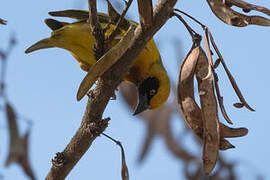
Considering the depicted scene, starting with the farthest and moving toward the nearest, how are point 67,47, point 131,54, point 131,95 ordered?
1. point 131,95
2. point 67,47
3. point 131,54

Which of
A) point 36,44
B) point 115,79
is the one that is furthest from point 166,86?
point 115,79

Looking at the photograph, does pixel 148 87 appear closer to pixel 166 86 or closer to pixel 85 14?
pixel 166 86

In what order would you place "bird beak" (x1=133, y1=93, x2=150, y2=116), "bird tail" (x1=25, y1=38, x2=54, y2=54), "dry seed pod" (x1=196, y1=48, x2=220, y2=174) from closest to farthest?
"dry seed pod" (x1=196, y1=48, x2=220, y2=174)
"bird tail" (x1=25, y1=38, x2=54, y2=54)
"bird beak" (x1=133, y1=93, x2=150, y2=116)

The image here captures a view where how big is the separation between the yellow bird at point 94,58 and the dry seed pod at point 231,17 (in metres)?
1.34

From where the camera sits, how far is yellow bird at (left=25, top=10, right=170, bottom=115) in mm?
3385

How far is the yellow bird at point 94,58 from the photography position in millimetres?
3385

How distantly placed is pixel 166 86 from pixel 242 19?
2.32 m

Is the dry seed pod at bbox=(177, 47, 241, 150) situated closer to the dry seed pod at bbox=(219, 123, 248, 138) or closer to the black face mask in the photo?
the dry seed pod at bbox=(219, 123, 248, 138)

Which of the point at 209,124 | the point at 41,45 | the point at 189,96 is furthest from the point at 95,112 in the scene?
the point at 41,45

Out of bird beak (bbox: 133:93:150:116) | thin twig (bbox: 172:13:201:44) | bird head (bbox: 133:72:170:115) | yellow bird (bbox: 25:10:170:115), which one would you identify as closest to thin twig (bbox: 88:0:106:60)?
thin twig (bbox: 172:13:201:44)

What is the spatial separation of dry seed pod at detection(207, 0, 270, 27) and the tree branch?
267 millimetres

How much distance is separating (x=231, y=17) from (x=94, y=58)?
1.94 metres

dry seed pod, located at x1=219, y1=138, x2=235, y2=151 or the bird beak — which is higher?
dry seed pod, located at x1=219, y1=138, x2=235, y2=151

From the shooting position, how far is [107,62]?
1670 millimetres
